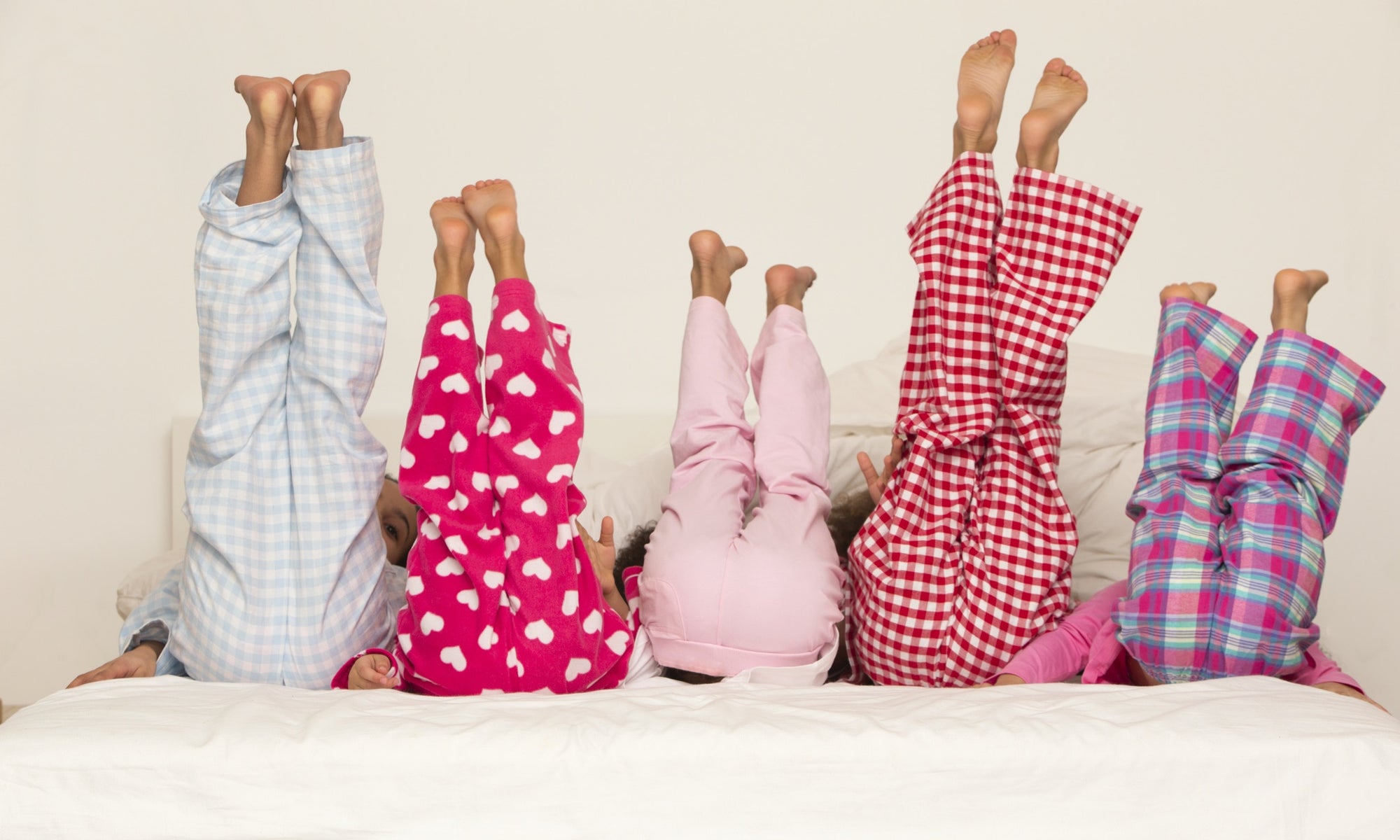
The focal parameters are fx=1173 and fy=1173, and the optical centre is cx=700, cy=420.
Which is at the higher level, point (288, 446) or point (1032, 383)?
point (1032, 383)

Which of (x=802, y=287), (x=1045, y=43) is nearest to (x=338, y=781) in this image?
(x=802, y=287)

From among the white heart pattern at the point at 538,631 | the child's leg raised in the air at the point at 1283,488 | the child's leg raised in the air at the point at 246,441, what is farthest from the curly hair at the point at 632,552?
the child's leg raised in the air at the point at 1283,488

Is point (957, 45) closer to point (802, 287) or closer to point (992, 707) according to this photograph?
point (802, 287)

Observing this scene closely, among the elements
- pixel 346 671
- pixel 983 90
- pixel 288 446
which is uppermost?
pixel 983 90

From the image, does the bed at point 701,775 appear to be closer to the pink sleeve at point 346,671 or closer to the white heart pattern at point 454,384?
the pink sleeve at point 346,671

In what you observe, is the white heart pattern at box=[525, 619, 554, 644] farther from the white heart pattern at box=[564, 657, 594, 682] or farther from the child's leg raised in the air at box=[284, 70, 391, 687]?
the child's leg raised in the air at box=[284, 70, 391, 687]

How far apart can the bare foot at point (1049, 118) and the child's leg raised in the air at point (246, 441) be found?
79 centimetres

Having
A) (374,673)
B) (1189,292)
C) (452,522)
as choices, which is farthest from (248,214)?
(1189,292)

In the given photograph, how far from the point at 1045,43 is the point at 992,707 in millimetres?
1868

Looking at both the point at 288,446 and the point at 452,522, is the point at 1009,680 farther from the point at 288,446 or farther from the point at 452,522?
the point at 288,446

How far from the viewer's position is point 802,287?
1562mm

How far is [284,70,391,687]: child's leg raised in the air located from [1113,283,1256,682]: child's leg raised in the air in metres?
0.82

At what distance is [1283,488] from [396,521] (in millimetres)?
1127

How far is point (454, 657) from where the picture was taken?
1194 millimetres
